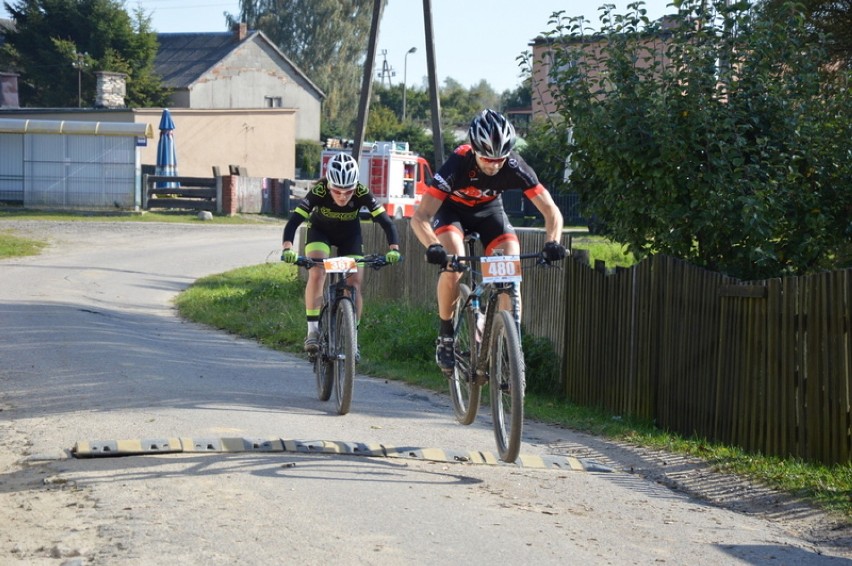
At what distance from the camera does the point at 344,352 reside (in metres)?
9.15

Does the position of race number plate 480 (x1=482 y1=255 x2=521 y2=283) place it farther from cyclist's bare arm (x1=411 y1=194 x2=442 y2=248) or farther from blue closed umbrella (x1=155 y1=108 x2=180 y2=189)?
blue closed umbrella (x1=155 y1=108 x2=180 y2=189)

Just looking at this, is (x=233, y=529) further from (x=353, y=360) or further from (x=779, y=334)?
(x=779, y=334)

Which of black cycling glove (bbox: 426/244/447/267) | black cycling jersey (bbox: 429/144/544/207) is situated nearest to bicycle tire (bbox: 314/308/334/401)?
black cycling jersey (bbox: 429/144/544/207)

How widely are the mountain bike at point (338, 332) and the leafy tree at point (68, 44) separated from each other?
60141 millimetres

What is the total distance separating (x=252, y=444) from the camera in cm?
742

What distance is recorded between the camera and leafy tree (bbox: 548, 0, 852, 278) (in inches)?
413

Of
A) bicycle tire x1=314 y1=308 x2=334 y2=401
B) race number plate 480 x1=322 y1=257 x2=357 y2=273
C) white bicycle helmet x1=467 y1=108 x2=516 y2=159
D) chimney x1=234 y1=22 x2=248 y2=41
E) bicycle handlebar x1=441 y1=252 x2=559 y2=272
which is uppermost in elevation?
chimney x1=234 y1=22 x2=248 y2=41

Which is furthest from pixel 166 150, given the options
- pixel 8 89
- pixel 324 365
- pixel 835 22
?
pixel 324 365

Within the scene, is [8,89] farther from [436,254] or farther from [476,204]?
[436,254]

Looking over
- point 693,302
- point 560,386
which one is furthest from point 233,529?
point 560,386

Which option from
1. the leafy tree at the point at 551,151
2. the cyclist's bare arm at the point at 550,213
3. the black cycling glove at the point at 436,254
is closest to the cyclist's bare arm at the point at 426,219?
the black cycling glove at the point at 436,254

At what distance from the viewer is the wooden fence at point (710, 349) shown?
788cm

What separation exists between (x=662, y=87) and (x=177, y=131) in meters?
42.2

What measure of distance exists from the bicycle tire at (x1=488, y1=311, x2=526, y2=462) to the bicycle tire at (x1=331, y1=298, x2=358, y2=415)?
1.80m
